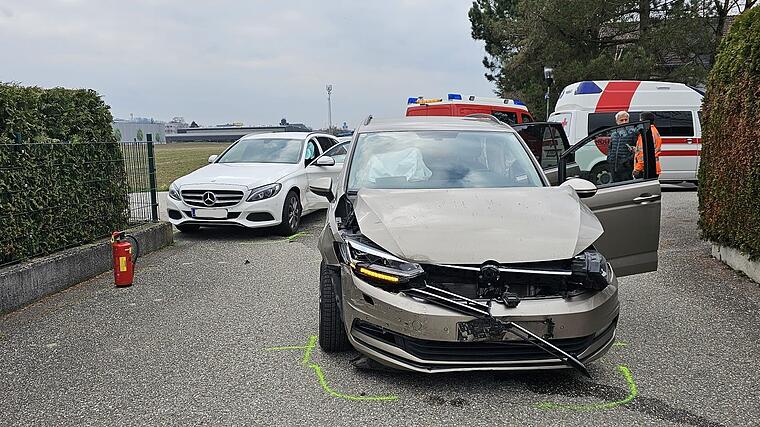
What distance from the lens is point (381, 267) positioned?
3738mm

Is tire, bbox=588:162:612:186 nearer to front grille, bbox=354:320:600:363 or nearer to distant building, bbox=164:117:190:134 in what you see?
front grille, bbox=354:320:600:363

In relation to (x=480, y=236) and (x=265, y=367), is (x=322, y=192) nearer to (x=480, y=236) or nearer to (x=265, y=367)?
(x=265, y=367)

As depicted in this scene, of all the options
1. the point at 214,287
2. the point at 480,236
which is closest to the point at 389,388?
the point at 480,236

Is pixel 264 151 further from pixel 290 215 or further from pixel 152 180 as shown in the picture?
pixel 152 180

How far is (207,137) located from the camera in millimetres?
69750

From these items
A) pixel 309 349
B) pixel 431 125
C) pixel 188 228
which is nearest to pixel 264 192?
pixel 188 228

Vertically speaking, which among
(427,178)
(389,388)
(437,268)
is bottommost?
(389,388)

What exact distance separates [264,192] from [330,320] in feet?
17.1

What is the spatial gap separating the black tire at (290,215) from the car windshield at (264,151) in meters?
0.88

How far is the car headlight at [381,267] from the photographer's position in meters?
3.67

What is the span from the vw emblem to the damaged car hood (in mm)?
5131

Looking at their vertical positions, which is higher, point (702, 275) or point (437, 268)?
point (437, 268)

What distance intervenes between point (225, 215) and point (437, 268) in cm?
608

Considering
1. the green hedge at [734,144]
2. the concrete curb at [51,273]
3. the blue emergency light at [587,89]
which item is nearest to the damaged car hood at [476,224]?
the green hedge at [734,144]
